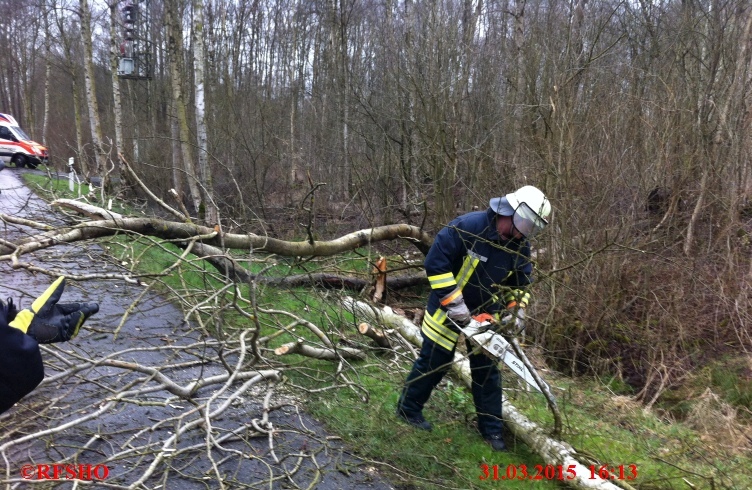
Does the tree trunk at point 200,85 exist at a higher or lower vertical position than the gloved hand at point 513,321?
higher

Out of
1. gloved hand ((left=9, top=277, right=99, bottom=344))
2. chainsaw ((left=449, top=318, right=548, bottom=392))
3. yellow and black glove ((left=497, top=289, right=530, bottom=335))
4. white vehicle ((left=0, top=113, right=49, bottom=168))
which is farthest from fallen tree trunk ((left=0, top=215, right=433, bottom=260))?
white vehicle ((left=0, top=113, right=49, bottom=168))

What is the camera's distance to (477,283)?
12.7 feet

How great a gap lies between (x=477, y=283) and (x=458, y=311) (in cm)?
36

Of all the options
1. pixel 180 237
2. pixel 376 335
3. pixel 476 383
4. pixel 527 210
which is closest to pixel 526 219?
pixel 527 210

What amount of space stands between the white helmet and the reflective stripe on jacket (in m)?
0.16

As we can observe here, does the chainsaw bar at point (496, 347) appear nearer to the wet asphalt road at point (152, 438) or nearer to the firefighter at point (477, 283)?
the firefighter at point (477, 283)

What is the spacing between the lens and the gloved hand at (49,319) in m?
2.32

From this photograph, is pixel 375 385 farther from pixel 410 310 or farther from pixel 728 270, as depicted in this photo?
pixel 728 270

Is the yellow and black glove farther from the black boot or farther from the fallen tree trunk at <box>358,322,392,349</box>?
the fallen tree trunk at <box>358,322,392,349</box>

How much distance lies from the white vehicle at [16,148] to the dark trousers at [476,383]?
24.0 m

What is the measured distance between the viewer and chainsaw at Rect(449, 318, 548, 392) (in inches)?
140

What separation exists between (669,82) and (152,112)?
18163 mm

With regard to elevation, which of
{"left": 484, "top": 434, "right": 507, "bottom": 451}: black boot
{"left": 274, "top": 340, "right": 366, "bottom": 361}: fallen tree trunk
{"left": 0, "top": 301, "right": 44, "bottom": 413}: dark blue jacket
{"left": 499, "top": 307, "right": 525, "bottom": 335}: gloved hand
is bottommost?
{"left": 484, "top": 434, "right": 507, "bottom": 451}: black boot

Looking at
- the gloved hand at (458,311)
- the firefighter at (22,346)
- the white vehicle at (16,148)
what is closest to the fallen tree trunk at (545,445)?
the gloved hand at (458,311)
